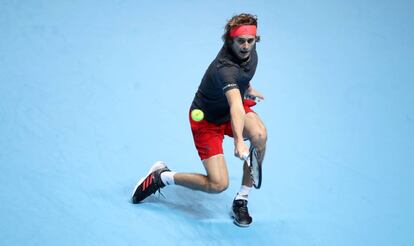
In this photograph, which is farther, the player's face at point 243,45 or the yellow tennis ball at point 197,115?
the yellow tennis ball at point 197,115

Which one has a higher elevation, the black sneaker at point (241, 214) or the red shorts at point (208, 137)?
the red shorts at point (208, 137)

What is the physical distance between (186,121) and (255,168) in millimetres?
1513

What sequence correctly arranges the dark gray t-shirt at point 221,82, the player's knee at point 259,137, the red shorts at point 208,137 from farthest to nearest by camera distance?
the red shorts at point 208,137, the player's knee at point 259,137, the dark gray t-shirt at point 221,82

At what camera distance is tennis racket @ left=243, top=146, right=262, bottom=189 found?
3.06m

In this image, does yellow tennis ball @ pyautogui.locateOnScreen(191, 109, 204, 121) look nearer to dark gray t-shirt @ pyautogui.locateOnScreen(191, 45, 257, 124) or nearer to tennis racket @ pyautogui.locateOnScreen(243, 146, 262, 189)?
dark gray t-shirt @ pyautogui.locateOnScreen(191, 45, 257, 124)

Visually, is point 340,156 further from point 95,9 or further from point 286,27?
point 95,9

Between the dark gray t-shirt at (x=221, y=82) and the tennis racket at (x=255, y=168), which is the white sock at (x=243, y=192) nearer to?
the tennis racket at (x=255, y=168)

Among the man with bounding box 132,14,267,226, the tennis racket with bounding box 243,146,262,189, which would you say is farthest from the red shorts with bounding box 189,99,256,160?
the tennis racket with bounding box 243,146,262,189

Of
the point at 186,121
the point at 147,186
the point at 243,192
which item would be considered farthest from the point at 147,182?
the point at 186,121

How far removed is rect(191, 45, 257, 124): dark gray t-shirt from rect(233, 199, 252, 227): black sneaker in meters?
0.56

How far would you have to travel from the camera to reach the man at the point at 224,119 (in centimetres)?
318

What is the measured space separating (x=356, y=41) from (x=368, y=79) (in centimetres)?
67

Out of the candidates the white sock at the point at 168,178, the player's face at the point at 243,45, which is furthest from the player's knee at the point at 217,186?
the player's face at the point at 243,45

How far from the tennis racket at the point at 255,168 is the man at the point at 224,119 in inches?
→ 4.7
